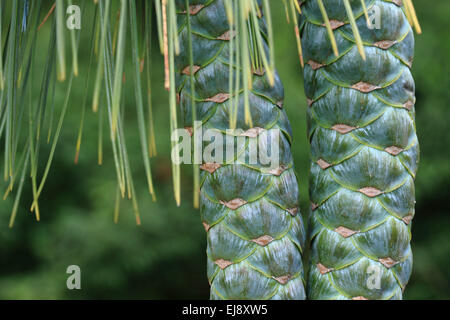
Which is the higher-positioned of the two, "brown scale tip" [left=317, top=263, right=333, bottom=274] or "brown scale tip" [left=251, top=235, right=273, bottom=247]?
"brown scale tip" [left=251, top=235, right=273, bottom=247]

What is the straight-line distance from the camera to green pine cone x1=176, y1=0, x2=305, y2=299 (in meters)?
0.42

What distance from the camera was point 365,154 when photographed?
1.39 feet

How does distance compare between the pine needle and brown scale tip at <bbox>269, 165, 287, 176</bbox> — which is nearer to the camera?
the pine needle

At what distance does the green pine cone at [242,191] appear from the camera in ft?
1.38

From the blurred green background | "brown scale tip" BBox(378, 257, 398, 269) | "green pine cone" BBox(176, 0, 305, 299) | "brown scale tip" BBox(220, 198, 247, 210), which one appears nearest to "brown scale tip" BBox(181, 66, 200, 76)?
"green pine cone" BBox(176, 0, 305, 299)

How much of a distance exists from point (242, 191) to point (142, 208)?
1251mm

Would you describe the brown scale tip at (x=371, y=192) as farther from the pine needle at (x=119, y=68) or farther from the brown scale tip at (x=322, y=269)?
the pine needle at (x=119, y=68)

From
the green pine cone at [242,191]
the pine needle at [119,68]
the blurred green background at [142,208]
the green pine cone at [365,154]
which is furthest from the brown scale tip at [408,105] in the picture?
the blurred green background at [142,208]

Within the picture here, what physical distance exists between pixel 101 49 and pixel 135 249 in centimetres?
138

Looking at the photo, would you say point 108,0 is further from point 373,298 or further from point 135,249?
point 135,249

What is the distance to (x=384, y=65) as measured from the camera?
43 cm

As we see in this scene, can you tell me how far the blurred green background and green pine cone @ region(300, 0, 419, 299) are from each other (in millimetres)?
1067

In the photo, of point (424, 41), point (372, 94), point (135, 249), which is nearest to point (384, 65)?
point (372, 94)

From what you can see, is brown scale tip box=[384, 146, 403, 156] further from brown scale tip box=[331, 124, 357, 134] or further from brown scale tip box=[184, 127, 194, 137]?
brown scale tip box=[184, 127, 194, 137]
